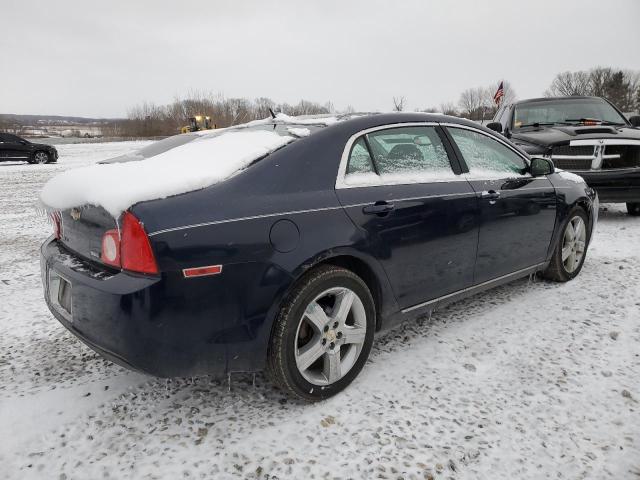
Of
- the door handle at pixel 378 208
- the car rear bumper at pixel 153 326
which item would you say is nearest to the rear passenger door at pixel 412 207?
the door handle at pixel 378 208

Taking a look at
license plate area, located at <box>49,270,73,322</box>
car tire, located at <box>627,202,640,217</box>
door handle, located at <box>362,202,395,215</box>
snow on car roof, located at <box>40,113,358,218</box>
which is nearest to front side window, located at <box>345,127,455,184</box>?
door handle, located at <box>362,202,395,215</box>

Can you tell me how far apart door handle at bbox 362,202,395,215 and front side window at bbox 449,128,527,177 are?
37.9 inches

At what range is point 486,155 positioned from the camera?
141 inches


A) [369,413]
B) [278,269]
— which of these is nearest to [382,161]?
[278,269]

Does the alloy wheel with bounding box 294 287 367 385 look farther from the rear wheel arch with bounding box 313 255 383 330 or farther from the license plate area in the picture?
the license plate area

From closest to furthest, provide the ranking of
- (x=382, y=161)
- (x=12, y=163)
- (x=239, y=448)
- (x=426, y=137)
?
(x=239, y=448), (x=382, y=161), (x=426, y=137), (x=12, y=163)

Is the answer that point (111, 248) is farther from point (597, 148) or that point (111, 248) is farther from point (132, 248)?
point (597, 148)

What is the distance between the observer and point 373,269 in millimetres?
2631

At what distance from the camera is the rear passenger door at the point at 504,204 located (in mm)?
3311

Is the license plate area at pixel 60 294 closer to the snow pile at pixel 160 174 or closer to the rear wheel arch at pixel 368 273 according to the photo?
the snow pile at pixel 160 174

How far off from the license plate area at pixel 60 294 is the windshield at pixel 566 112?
7187 millimetres

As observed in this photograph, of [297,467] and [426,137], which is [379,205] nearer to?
[426,137]

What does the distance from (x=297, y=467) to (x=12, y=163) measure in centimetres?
2542

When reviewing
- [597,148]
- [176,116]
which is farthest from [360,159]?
[176,116]
